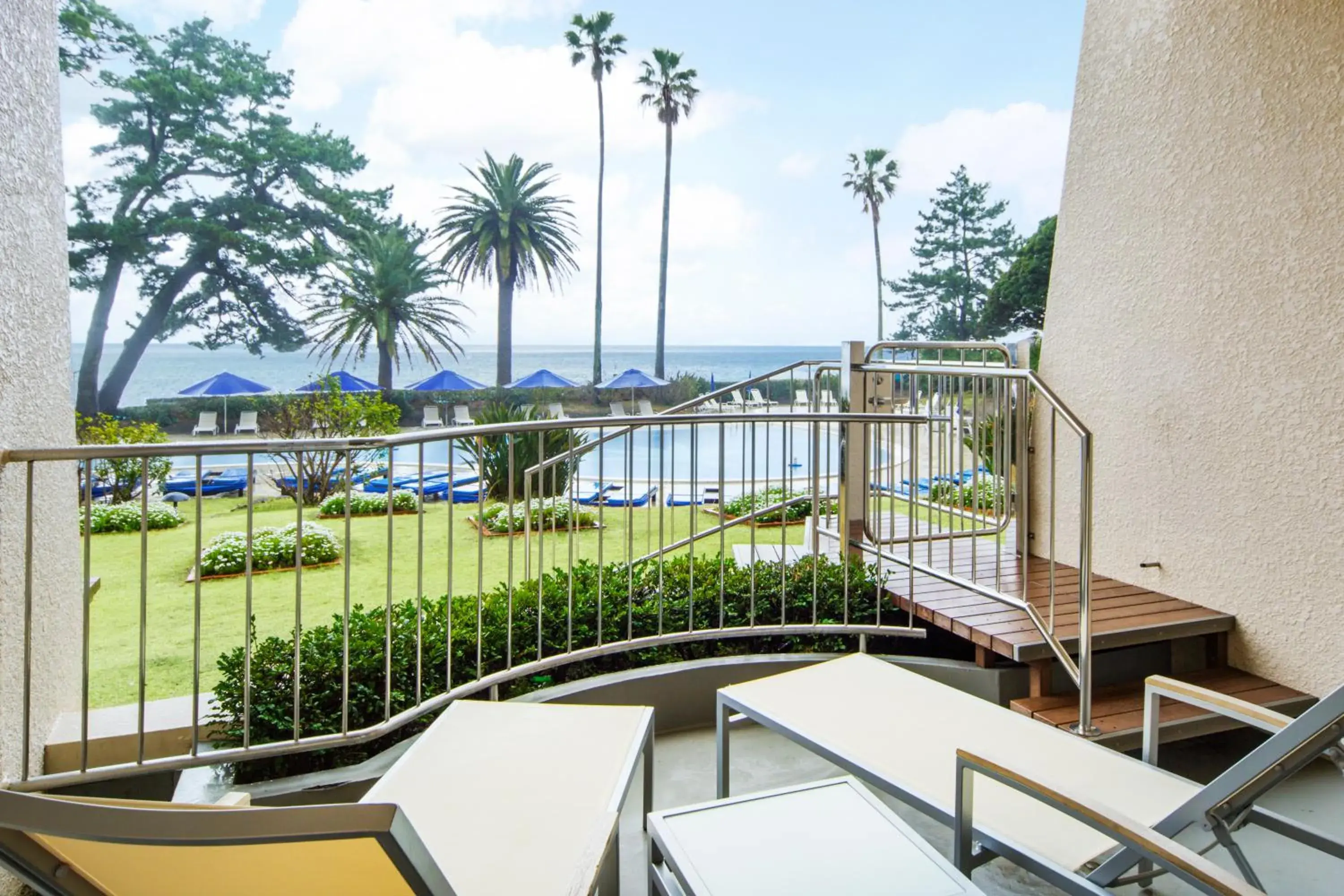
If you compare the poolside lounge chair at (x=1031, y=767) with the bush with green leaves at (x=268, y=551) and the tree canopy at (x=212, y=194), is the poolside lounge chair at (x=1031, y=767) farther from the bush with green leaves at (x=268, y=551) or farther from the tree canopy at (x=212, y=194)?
the tree canopy at (x=212, y=194)

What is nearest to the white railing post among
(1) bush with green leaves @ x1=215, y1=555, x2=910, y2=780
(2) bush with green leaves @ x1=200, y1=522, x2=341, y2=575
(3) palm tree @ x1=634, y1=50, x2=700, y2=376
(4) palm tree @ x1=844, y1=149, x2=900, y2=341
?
(1) bush with green leaves @ x1=215, y1=555, x2=910, y2=780

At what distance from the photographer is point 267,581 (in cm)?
643

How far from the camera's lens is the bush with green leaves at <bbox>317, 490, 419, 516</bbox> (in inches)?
353

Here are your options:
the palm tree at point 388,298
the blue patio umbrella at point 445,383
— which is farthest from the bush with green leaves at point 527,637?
the palm tree at point 388,298

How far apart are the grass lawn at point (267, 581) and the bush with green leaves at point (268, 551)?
5.2 inches

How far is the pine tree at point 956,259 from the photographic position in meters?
29.1

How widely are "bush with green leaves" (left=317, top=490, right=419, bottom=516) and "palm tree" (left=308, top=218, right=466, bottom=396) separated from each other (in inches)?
737

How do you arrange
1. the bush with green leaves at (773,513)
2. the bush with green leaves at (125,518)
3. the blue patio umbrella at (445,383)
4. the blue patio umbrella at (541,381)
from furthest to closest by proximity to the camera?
the blue patio umbrella at (541,381)
the blue patio umbrella at (445,383)
the bush with green leaves at (773,513)
the bush with green leaves at (125,518)

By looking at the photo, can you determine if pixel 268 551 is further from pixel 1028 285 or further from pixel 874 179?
pixel 874 179

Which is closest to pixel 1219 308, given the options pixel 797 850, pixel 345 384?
pixel 797 850

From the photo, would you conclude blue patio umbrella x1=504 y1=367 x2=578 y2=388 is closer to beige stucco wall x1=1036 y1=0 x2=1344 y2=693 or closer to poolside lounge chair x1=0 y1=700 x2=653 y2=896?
beige stucco wall x1=1036 y1=0 x2=1344 y2=693

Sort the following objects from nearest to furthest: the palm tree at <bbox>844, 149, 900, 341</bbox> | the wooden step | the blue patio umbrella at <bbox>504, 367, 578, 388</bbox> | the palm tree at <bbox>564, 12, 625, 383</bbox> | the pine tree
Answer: the wooden step < the blue patio umbrella at <bbox>504, 367, 578, 388</bbox> < the palm tree at <bbox>564, 12, 625, 383</bbox> < the palm tree at <bbox>844, 149, 900, 341</bbox> < the pine tree

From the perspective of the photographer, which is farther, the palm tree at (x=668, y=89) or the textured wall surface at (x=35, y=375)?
the palm tree at (x=668, y=89)

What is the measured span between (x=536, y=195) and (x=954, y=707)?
2734 cm
